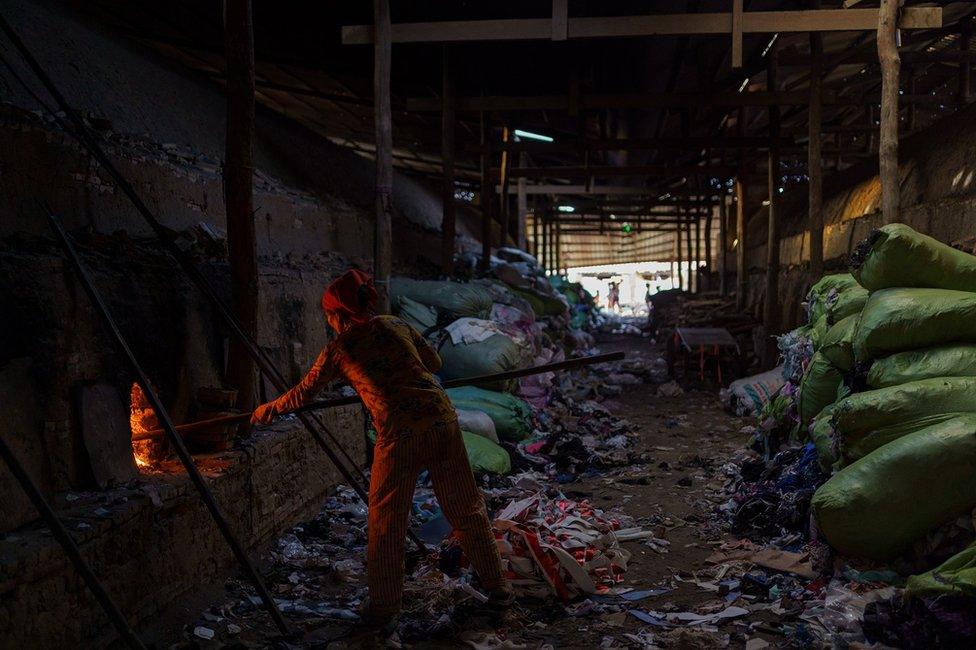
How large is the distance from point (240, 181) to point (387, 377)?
5.41ft

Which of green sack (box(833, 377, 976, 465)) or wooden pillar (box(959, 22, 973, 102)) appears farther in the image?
wooden pillar (box(959, 22, 973, 102))

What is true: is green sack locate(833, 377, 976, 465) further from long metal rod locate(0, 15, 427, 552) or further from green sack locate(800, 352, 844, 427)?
long metal rod locate(0, 15, 427, 552)

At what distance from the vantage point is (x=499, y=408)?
641 centimetres

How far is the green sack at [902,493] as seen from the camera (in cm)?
303

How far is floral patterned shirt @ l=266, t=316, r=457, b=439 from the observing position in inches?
129

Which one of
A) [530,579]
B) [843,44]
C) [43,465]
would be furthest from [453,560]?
[843,44]

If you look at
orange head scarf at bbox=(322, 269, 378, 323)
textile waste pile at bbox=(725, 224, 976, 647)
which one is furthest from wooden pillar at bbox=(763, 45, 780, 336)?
orange head scarf at bbox=(322, 269, 378, 323)

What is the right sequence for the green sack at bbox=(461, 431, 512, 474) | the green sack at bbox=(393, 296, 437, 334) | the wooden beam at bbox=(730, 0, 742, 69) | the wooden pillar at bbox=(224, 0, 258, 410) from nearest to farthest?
the wooden pillar at bbox=(224, 0, 258, 410)
the green sack at bbox=(461, 431, 512, 474)
the wooden beam at bbox=(730, 0, 742, 69)
the green sack at bbox=(393, 296, 437, 334)

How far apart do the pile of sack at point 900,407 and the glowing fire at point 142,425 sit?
10.6 feet

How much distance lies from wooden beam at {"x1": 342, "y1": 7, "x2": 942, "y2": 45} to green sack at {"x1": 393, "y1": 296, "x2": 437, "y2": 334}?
2.51m

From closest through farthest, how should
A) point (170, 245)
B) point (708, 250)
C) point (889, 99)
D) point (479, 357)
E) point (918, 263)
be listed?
point (170, 245), point (918, 263), point (889, 99), point (479, 357), point (708, 250)

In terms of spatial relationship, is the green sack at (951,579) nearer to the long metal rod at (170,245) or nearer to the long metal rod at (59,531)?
the long metal rod at (170,245)

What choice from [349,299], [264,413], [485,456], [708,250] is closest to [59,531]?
[264,413]

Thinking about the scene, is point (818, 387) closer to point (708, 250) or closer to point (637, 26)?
point (637, 26)
